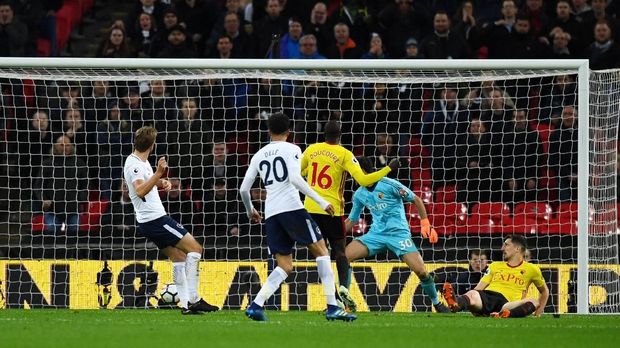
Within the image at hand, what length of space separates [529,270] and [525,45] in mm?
6316

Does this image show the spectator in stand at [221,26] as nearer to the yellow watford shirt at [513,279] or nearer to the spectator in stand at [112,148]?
the spectator in stand at [112,148]

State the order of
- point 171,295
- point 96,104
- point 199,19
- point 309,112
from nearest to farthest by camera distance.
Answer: point 171,295 → point 309,112 → point 96,104 → point 199,19

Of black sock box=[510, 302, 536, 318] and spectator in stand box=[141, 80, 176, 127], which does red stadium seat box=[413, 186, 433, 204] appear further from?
black sock box=[510, 302, 536, 318]

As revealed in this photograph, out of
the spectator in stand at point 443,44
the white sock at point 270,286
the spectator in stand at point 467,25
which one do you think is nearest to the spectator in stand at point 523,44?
the spectator in stand at point 467,25

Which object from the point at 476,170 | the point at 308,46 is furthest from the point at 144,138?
the point at 308,46

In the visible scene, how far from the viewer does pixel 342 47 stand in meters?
19.5

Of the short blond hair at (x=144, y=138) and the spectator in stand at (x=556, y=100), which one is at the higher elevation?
the spectator in stand at (x=556, y=100)

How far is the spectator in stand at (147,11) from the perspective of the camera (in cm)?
2075

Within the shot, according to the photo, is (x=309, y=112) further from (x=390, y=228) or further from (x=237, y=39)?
(x=390, y=228)

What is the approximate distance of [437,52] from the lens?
19.2m

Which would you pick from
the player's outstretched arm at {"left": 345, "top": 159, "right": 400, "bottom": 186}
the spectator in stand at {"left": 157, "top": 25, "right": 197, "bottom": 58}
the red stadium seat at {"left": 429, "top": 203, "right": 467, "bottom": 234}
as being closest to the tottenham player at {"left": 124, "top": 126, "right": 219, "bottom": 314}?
the player's outstretched arm at {"left": 345, "top": 159, "right": 400, "bottom": 186}

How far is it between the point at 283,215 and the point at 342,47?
7.81 m

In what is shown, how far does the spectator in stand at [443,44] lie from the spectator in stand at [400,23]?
0.61 m

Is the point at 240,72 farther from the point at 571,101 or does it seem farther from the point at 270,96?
the point at 571,101
